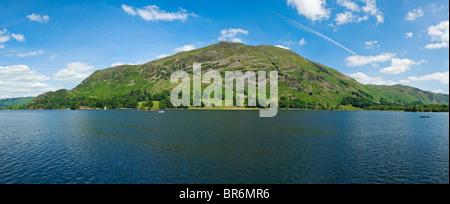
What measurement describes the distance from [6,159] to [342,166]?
74.5 m

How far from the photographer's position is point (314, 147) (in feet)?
212

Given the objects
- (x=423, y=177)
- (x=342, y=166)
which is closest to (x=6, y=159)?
(x=342, y=166)

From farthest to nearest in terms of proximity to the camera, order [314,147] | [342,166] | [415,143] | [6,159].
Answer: [415,143], [314,147], [6,159], [342,166]

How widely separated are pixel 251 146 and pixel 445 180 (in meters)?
41.4

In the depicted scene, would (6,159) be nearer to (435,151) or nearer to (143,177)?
(143,177)
